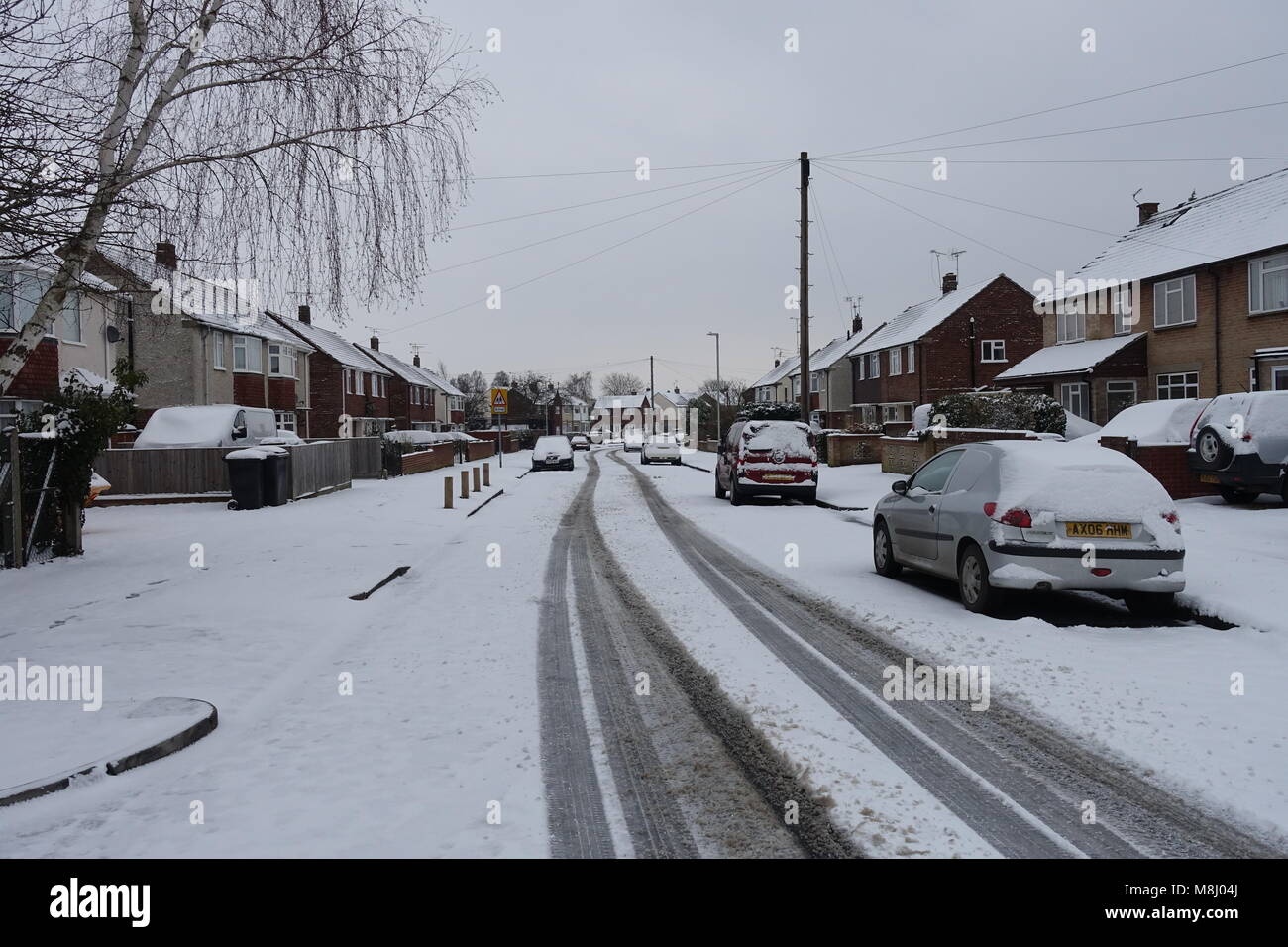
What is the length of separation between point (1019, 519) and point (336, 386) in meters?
48.3

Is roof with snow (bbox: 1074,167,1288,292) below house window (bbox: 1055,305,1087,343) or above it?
above

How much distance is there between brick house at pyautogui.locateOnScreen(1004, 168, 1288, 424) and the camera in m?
23.8

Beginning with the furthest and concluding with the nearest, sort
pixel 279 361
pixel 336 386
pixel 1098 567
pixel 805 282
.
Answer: pixel 336 386
pixel 279 361
pixel 805 282
pixel 1098 567

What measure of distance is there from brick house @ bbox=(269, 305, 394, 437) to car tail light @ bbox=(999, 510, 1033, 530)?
142ft

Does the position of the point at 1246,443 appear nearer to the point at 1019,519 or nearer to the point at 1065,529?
the point at 1065,529

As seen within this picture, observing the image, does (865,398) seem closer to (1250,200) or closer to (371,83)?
(1250,200)

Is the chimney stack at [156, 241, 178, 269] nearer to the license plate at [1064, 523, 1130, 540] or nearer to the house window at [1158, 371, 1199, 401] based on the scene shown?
the license plate at [1064, 523, 1130, 540]

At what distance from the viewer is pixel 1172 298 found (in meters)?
27.4

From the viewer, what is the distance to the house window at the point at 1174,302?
26625 millimetres

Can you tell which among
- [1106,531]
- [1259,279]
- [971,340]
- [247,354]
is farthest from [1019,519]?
[971,340]

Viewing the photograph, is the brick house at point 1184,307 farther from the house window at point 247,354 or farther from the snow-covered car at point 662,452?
the house window at point 247,354

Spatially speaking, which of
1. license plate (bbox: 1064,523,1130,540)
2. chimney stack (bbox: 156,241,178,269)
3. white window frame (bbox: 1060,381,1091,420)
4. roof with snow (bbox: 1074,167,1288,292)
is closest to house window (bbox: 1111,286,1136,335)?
roof with snow (bbox: 1074,167,1288,292)

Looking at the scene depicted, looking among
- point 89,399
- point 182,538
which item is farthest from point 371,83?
point 182,538
